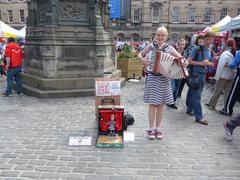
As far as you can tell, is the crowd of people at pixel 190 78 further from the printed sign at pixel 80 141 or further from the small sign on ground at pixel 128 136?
the printed sign at pixel 80 141

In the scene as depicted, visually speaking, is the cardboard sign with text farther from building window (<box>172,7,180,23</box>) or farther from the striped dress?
building window (<box>172,7,180,23</box>)

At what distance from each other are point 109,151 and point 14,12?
64.1 meters

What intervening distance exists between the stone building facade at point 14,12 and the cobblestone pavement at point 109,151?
59553mm

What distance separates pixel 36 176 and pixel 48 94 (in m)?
4.77

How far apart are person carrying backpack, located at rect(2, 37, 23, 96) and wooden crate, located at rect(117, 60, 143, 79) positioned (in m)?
5.11

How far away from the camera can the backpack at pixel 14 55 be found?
8781mm

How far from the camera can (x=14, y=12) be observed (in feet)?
200

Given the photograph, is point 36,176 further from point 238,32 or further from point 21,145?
point 238,32

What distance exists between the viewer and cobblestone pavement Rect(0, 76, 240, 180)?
12.8 feet

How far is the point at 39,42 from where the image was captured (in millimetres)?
9094

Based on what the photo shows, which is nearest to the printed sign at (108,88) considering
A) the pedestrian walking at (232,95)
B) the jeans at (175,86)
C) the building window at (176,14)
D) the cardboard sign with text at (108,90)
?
the cardboard sign with text at (108,90)

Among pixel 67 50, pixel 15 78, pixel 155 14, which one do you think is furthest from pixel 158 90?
pixel 155 14

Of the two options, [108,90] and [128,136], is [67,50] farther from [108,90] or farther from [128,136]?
[128,136]

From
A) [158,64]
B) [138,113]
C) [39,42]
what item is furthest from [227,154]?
[39,42]
